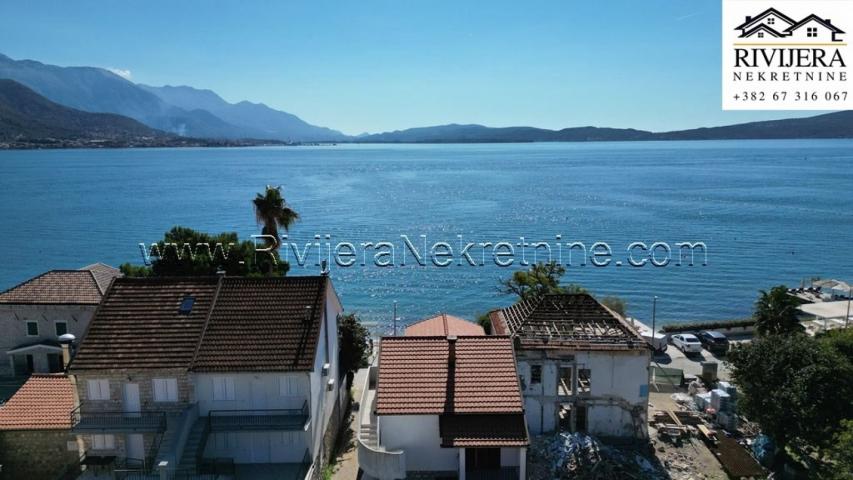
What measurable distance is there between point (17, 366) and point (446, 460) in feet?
92.9

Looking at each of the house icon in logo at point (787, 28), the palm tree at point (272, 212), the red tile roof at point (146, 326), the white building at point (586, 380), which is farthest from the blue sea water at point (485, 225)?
the red tile roof at point (146, 326)

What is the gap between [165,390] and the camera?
75.9 ft

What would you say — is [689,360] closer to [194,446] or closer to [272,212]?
[272,212]

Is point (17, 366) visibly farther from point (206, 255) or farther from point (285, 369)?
point (285, 369)

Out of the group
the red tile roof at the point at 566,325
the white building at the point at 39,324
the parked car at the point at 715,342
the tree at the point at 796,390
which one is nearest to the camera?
the tree at the point at 796,390

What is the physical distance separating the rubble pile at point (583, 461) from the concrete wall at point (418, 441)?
12.9 ft

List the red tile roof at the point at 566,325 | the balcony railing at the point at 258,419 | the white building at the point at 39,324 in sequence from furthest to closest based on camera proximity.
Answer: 1. the white building at the point at 39,324
2. the red tile roof at the point at 566,325
3. the balcony railing at the point at 258,419

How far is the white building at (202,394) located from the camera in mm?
22500

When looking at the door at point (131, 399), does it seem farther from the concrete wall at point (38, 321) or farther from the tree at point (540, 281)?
the tree at point (540, 281)

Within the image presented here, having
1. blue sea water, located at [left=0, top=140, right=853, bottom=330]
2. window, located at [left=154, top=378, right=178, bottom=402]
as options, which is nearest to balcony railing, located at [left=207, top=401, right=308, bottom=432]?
window, located at [left=154, top=378, right=178, bottom=402]

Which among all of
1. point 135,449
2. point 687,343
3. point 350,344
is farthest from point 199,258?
point 687,343

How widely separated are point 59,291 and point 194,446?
21450 mm

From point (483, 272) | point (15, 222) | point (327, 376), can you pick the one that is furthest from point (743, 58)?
A: point (15, 222)

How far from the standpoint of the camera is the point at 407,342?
26250mm
